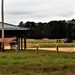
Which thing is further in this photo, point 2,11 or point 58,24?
point 58,24

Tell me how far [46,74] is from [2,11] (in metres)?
24.2

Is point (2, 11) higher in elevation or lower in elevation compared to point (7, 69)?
higher

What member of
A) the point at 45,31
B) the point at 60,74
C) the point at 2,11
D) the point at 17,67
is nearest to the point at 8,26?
the point at 2,11

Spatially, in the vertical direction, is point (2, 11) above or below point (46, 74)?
above

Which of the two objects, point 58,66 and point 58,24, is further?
point 58,24

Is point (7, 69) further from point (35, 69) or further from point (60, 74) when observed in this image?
point (60, 74)

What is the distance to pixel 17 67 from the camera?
18.8 m

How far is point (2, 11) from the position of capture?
3956 centimetres

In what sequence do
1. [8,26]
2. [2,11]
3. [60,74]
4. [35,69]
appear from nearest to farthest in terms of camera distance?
[60,74] < [35,69] < [2,11] < [8,26]

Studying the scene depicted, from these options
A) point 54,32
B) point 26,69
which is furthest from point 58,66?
point 54,32

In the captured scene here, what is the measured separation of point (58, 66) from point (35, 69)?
153cm

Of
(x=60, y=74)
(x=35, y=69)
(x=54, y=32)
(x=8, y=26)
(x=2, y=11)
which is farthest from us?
(x=54, y=32)

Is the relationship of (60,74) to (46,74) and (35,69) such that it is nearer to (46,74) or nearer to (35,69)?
(46,74)

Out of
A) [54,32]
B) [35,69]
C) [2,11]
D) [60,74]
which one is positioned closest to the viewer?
[60,74]
